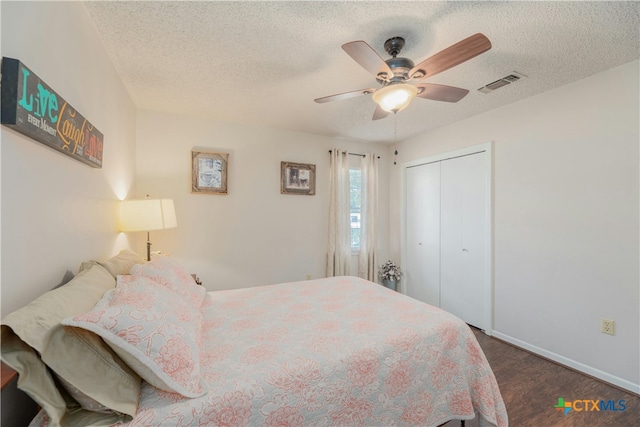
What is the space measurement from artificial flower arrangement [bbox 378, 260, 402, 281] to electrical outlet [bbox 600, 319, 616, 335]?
230 cm

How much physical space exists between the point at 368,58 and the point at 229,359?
1.73m

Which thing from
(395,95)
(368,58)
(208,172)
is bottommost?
(208,172)

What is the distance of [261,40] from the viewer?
1833 millimetres

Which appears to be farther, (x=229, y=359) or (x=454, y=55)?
(x=454, y=55)

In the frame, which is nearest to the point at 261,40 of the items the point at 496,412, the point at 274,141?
the point at 274,141

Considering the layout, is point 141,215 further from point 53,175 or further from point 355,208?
point 355,208

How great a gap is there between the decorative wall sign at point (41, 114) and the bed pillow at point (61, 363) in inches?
25.3

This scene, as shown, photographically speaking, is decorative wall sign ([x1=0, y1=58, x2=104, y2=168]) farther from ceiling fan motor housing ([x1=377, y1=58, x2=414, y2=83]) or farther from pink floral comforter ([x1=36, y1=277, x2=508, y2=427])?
ceiling fan motor housing ([x1=377, y1=58, x2=414, y2=83])

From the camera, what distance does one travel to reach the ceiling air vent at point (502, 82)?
89.3 inches

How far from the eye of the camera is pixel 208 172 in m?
3.31

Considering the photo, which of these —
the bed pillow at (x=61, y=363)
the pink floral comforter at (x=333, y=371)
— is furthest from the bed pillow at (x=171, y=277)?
the bed pillow at (x=61, y=363)

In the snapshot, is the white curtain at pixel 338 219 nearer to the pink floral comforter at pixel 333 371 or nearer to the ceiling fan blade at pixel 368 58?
the pink floral comforter at pixel 333 371

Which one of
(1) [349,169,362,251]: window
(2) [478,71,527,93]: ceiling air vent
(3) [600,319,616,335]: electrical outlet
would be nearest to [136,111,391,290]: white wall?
(1) [349,169,362,251]: window

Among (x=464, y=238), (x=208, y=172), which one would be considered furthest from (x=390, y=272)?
(x=208, y=172)
